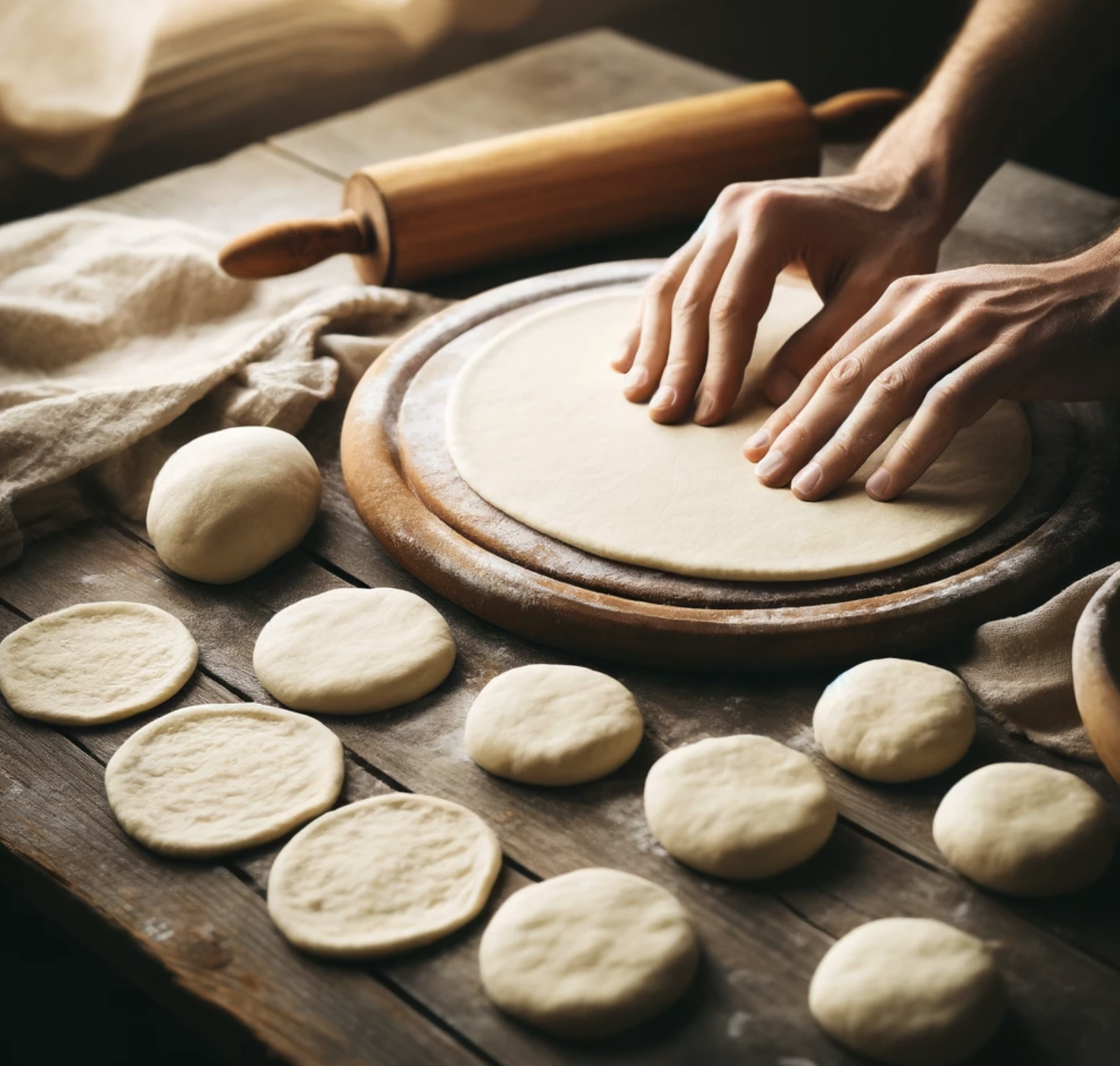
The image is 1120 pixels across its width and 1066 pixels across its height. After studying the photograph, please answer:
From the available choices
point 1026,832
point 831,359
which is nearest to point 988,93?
point 831,359

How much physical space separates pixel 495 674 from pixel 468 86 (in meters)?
1.94

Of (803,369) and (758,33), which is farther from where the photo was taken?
(758,33)

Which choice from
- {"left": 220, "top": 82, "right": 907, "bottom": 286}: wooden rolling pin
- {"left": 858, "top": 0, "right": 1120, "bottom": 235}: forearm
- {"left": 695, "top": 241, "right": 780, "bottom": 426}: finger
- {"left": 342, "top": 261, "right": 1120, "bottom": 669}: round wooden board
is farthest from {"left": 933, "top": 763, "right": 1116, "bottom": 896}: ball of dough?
{"left": 220, "top": 82, "right": 907, "bottom": 286}: wooden rolling pin

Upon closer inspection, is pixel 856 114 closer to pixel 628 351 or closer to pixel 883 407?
pixel 628 351

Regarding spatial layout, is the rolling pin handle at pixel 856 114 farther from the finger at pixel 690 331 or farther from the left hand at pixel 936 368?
the left hand at pixel 936 368

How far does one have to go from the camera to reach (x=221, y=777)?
1144 mm

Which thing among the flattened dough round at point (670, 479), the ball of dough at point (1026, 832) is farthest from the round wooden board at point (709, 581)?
the ball of dough at point (1026, 832)

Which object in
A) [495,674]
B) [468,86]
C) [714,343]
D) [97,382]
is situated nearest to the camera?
[495,674]

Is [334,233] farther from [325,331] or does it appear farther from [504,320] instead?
[504,320]

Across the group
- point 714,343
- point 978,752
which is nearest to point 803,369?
point 714,343

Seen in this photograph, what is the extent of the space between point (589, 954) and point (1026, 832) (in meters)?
0.39

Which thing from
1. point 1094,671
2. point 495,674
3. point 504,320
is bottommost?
point 495,674

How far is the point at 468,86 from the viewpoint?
9.21ft

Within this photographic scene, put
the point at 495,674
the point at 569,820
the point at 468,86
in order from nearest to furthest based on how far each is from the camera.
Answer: the point at 569,820, the point at 495,674, the point at 468,86
